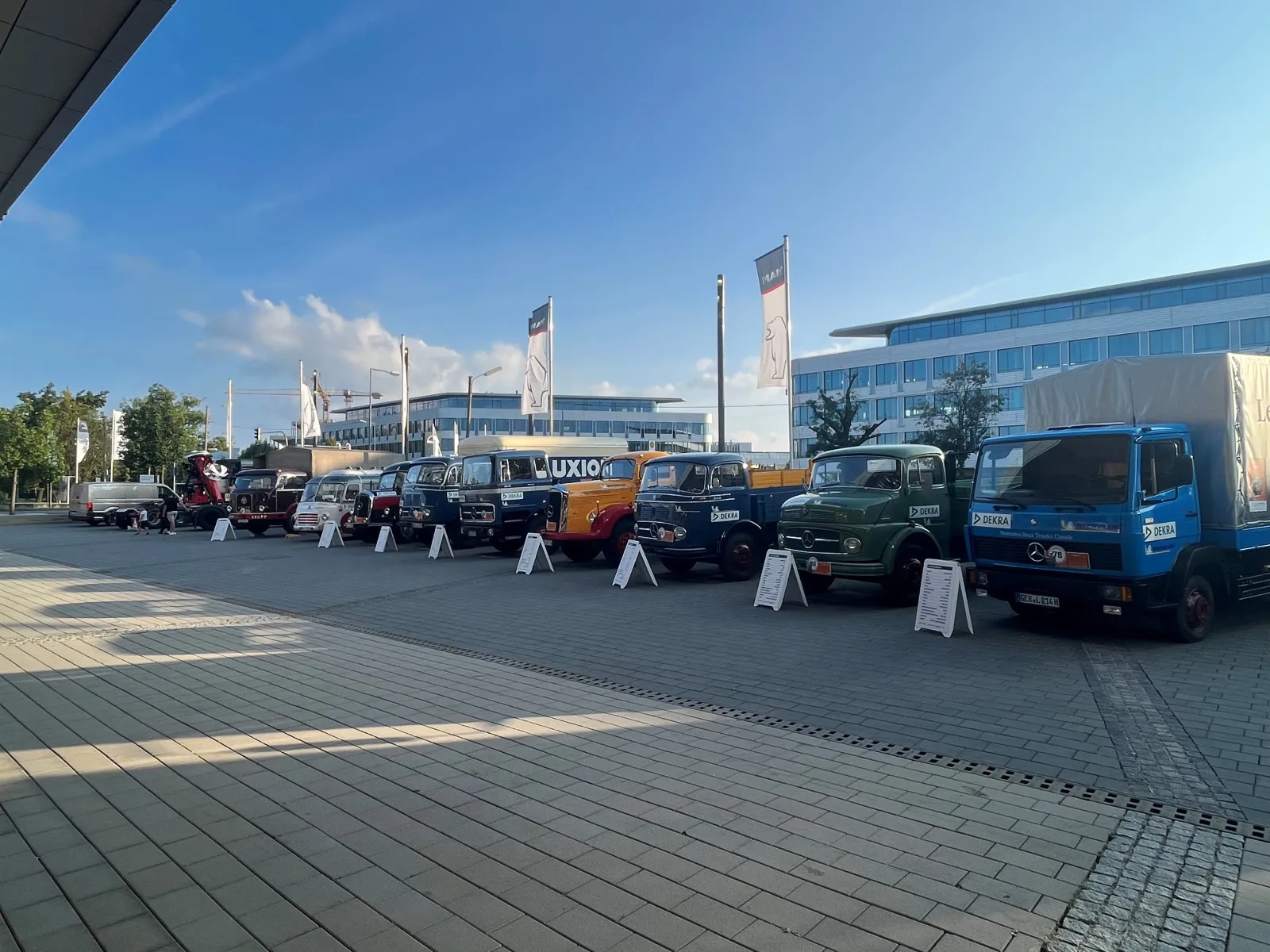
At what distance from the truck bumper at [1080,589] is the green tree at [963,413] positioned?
17339 millimetres

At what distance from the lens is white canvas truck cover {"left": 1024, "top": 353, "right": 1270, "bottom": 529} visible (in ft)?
30.8

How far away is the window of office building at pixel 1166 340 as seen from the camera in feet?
174

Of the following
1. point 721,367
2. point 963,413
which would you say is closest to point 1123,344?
point 963,413

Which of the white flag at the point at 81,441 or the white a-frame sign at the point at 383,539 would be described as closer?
the white a-frame sign at the point at 383,539

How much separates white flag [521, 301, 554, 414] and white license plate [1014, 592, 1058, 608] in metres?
21.3

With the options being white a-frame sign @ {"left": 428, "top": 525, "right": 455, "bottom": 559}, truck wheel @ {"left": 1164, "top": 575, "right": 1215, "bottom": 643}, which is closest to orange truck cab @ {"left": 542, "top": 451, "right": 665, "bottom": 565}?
white a-frame sign @ {"left": 428, "top": 525, "right": 455, "bottom": 559}

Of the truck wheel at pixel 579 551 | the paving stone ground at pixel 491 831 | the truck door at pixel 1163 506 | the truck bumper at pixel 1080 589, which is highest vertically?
the truck door at pixel 1163 506

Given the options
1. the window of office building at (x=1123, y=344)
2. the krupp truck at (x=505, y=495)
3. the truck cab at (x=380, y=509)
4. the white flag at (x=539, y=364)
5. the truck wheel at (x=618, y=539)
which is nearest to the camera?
the truck wheel at (x=618, y=539)

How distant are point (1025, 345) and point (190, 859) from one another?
6559cm

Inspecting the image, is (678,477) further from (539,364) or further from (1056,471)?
(539,364)

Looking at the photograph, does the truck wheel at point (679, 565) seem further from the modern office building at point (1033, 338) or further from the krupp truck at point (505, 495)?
the modern office building at point (1033, 338)

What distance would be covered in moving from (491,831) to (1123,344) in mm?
61621

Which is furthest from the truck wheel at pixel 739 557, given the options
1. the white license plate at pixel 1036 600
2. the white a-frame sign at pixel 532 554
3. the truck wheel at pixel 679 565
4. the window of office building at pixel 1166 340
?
the window of office building at pixel 1166 340

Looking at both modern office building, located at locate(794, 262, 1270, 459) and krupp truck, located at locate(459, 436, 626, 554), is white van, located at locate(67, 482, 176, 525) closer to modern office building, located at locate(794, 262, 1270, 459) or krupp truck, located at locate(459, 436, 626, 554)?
krupp truck, located at locate(459, 436, 626, 554)
